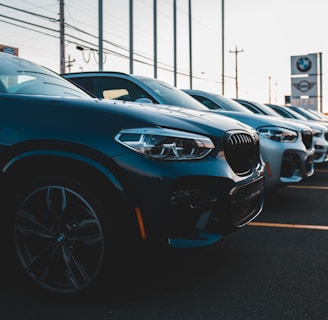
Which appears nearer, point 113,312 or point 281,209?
point 113,312

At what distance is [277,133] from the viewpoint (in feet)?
19.0

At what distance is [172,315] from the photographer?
98.9 inches

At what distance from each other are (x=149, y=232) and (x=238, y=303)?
70 centimetres

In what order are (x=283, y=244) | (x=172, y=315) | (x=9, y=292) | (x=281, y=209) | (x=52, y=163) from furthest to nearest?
1. (x=281, y=209)
2. (x=283, y=244)
3. (x=9, y=292)
4. (x=52, y=163)
5. (x=172, y=315)

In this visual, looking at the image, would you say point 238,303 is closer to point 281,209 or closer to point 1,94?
point 1,94

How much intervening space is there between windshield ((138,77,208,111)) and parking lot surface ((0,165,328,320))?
7.48 ft

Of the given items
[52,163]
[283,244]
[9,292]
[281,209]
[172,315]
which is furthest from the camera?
[281,209]

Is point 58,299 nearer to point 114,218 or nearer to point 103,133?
point 114,218

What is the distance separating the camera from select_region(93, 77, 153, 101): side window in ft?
19.9

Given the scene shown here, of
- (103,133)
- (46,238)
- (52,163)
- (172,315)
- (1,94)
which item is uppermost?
(1,94)

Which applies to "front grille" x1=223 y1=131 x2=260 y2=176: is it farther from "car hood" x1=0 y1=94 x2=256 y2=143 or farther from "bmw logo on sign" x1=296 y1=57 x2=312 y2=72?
"bmw logo on sign" x1=296 y1=57 x2=312 y2=72

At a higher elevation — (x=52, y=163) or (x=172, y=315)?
(x=52, y=163)

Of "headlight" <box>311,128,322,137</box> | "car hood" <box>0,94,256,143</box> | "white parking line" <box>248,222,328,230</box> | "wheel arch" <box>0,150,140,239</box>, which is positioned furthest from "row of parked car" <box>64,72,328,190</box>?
"headlight" <box>311,128,322,137</box>

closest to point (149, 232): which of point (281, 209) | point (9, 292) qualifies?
point (9, 292)
